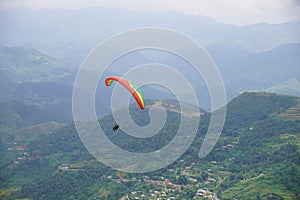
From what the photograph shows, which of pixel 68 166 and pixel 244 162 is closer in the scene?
pixel 244 162

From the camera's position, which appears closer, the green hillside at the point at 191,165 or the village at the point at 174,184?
the village at the point at 174,184

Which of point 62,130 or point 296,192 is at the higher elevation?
point 62,130

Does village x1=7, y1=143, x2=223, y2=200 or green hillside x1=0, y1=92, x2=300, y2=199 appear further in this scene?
green hillside x1=0, y1=92, x2=300, y2=199

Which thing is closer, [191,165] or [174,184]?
[174,184]

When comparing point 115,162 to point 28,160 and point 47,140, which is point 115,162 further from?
point 47,140

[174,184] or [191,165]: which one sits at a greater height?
[191,165]

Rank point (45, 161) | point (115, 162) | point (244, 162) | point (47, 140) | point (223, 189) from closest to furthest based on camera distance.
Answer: point (223, 189), point (244, 162), point (115, 162), point (45, 161), point (47, 140)

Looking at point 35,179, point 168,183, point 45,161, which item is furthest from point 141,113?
point 168,183

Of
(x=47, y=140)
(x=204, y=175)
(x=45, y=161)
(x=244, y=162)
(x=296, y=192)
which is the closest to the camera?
(x=296, y=192)
